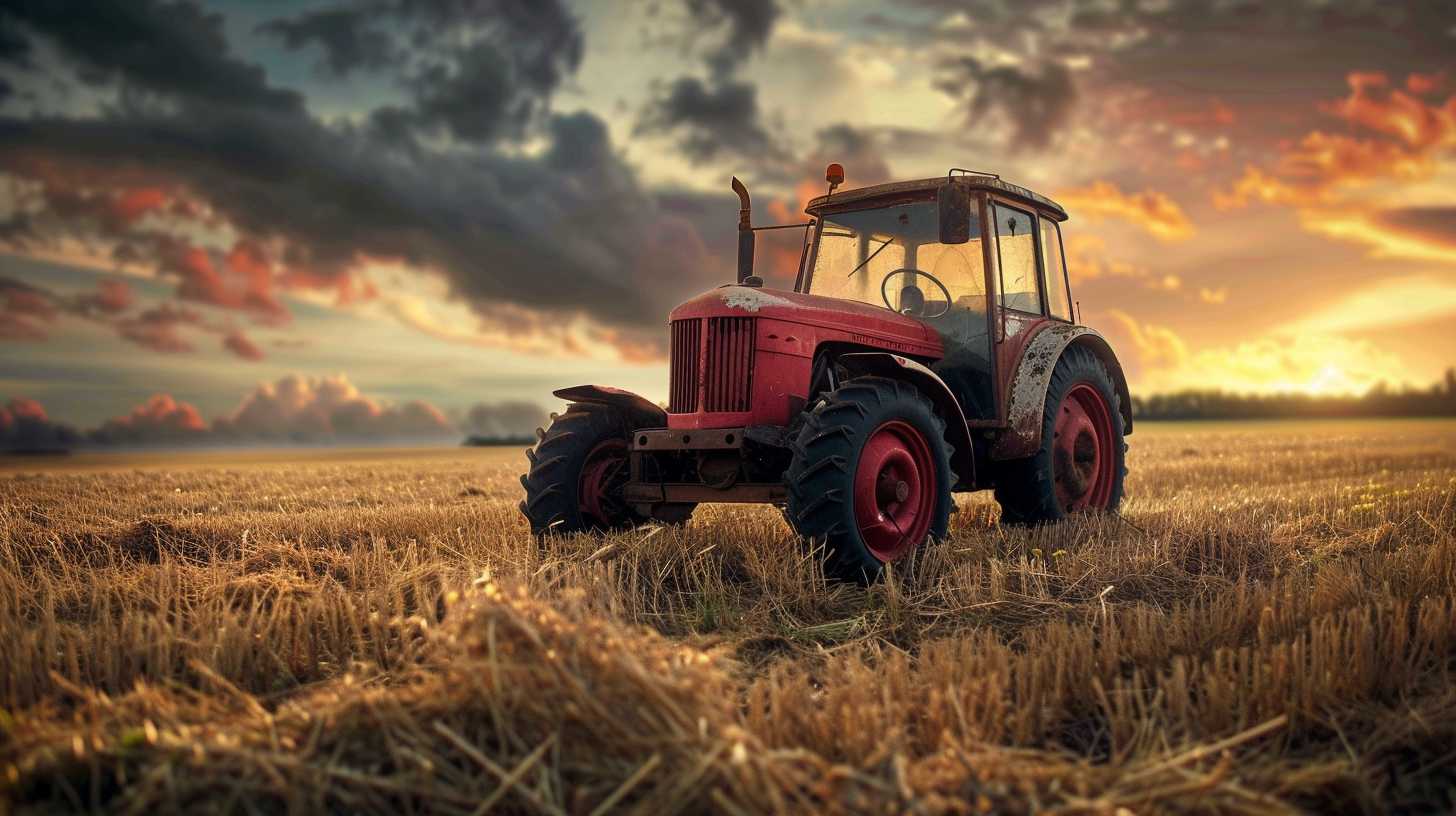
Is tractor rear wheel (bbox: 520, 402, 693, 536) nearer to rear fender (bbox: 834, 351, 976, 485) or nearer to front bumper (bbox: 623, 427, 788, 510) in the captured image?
front bumper (bbox: 623, 427, 788, 510)

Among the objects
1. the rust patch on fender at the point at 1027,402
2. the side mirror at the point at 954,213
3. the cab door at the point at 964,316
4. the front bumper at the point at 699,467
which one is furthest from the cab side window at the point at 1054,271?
the front bumper at the point at 699,467

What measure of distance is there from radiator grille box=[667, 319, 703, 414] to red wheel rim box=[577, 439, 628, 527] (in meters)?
0.71

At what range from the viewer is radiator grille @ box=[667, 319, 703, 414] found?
20.8 feet

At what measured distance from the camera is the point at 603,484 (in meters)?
6.96

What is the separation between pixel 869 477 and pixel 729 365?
3.60 feet

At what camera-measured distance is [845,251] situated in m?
7.62

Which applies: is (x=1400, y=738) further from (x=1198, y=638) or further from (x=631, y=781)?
(x=631, y=781)

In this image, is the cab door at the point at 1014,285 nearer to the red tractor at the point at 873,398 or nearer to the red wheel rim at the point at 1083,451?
the red tractor at the point at 873,398

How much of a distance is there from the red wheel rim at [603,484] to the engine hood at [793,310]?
1154 mm

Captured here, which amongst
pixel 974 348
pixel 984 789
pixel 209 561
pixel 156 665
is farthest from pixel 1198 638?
pixel 209 561

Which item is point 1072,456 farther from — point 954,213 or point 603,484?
point 603,484

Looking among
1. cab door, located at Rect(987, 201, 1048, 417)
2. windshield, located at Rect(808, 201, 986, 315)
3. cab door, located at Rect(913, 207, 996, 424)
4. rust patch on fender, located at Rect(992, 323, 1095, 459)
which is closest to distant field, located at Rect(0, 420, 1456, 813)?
rust patch on fender, located at Rect(992, 323, 1095, 459)

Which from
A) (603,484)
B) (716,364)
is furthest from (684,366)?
(603,484)

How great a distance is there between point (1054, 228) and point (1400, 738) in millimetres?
6241
